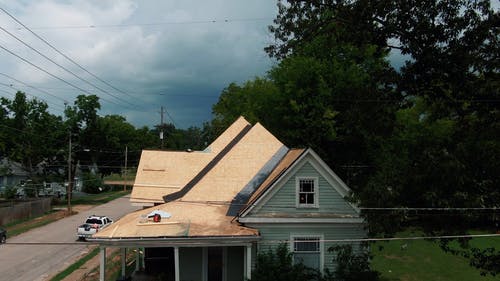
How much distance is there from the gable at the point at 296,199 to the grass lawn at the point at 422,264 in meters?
3.61

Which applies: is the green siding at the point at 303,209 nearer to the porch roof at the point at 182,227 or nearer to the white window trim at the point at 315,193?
the white window trim at the point at 315,193

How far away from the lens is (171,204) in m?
22.8

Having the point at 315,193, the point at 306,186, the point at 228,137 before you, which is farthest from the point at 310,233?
the point at 228,137

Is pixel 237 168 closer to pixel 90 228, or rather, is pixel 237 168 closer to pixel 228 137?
pixel 228 137

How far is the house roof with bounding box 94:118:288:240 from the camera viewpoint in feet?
62.0

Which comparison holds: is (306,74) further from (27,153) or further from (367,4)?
(27,153)

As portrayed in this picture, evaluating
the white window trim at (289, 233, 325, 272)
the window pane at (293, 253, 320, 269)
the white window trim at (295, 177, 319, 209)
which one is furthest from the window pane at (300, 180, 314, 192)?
the window pane at (293, 253, 320, 269)

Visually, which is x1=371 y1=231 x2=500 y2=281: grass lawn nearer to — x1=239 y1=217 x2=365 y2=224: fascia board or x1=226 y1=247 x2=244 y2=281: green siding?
x1=239 y1=217 x2=365 y2=224: fascia board

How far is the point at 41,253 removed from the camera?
119 feet

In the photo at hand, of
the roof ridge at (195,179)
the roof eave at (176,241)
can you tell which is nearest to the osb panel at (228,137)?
the roof ridge at (195,179)

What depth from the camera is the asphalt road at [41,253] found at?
29.0 meters

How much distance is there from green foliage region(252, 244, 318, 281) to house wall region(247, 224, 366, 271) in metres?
0.35

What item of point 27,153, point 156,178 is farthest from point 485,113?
point 27,153

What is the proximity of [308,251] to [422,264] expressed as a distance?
447 inches
